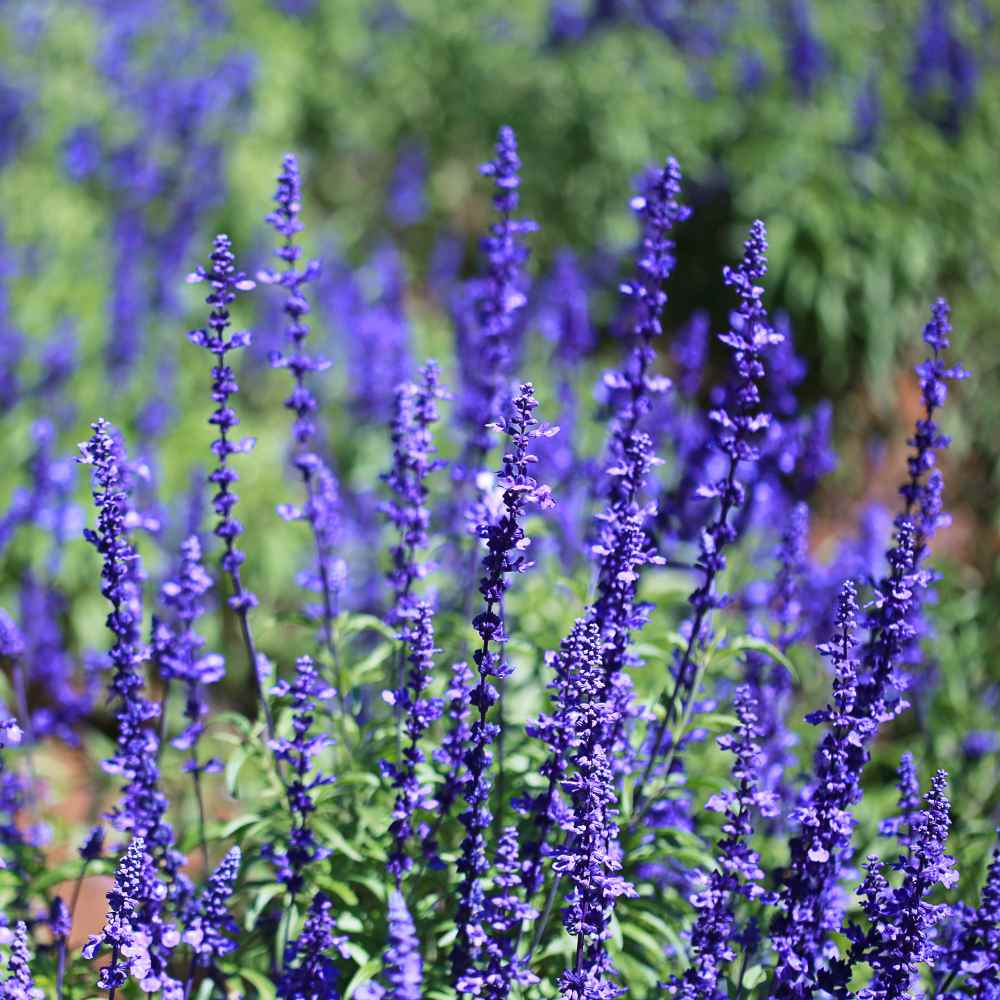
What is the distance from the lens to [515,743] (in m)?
4.73

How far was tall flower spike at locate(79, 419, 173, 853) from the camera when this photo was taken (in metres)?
3.39

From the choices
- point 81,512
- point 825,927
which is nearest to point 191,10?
point 81,512

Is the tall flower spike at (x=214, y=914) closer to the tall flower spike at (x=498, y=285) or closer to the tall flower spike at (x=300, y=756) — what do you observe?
the tall flower spike at (x=300, y=756)

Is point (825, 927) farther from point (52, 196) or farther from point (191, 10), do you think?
point (191, 10)

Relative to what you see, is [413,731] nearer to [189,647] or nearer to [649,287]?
[189,647]

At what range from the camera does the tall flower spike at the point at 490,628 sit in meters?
3.11

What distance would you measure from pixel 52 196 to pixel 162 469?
331cm

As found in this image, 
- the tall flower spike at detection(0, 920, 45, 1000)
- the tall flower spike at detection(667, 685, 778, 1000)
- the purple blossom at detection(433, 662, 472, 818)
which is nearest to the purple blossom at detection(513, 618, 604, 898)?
the purple blossom at detection(433, 662, 472, 818)

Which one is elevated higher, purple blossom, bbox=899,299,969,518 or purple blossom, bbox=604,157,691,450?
purple blossom, bbox=604,157,691,450

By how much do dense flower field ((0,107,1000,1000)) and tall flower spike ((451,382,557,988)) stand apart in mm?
14

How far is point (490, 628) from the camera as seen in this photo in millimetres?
3242

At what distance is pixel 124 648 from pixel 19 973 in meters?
0.96

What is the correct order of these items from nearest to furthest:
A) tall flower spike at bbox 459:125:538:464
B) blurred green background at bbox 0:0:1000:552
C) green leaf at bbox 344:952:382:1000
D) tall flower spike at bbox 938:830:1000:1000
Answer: tall flower spike at bbox 938:830:1000:1000, green leaf at bbox 344:952:382:1000, tall flower spike at bbox 459:125:538:464, blurred green background at bbox 0:0:1000:552

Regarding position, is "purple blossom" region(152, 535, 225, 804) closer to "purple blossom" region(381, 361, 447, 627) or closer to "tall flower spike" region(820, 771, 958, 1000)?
"purple blossom" region(381, 361, 447, 627)
